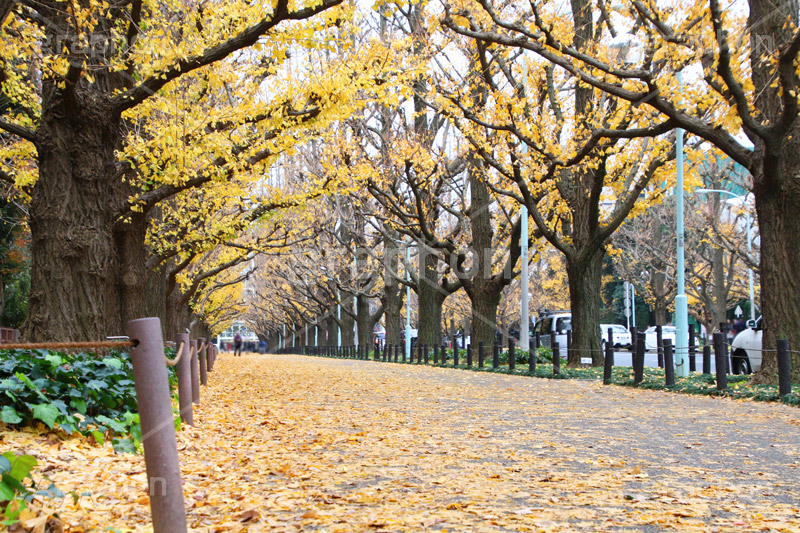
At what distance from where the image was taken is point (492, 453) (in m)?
6.81

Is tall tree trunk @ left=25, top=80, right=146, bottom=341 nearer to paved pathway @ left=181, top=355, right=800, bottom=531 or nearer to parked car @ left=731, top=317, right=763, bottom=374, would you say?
paved pathway @ left=181, top=355, right=800, bottom=531

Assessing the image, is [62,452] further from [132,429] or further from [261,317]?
[261,317]

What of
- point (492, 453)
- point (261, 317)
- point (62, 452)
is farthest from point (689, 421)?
point (261, 317)

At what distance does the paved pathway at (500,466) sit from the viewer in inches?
175

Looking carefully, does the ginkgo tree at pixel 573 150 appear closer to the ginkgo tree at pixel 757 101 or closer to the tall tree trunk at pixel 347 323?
the ginkgo tree at pixel 757 101

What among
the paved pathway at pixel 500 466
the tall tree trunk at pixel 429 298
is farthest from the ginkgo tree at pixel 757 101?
the tall tree trunk at pixel 429 298

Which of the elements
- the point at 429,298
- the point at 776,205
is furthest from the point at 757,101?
the point at 429,298

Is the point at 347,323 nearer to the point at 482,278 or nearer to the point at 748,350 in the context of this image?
the point at 482,278

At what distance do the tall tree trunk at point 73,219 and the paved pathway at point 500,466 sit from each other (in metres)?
2.58

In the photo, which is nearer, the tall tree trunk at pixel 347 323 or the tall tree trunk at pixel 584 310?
the tall tree trunk at pixel 584 310

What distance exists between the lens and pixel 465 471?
232 inches

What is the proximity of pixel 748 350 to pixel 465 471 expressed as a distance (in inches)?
487

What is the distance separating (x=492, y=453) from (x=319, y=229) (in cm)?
2436

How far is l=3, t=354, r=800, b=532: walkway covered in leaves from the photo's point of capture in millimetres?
4414
